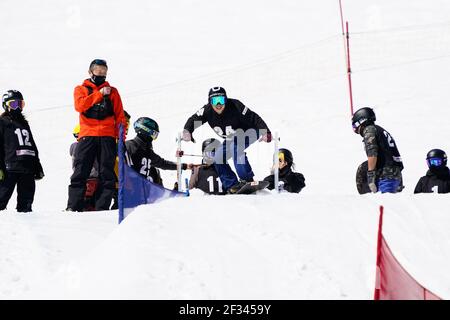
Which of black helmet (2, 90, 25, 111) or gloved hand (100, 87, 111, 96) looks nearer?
gloved hand (100, 87, 111, 96)

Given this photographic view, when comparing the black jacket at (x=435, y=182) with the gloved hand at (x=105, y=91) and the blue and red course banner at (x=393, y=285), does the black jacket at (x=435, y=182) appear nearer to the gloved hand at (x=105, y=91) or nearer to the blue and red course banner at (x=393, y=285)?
the gloved hand at (x=105, y=91)

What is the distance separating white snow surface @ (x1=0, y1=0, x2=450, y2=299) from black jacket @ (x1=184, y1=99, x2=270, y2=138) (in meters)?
0.92

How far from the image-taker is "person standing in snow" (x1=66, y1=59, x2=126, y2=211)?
32.3ft

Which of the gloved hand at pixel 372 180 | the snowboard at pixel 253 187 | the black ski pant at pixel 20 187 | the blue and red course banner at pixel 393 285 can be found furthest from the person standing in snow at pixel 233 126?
the blue and red course banner at pixel 393 285

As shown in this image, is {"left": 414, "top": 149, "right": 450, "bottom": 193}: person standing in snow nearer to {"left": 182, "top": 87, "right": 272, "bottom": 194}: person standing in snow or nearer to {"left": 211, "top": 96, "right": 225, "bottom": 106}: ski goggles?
{"left": 182, "top": 87, "right": 272, "bottom": 194}: person standing in snow

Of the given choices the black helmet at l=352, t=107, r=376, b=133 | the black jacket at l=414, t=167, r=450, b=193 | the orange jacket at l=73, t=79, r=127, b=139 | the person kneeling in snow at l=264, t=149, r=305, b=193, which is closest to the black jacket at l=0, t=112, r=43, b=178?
the orange jacket at l=73, t=79, r=127, b=139

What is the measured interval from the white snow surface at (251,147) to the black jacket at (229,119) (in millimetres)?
919

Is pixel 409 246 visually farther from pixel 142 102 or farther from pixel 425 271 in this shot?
pixel 142 102

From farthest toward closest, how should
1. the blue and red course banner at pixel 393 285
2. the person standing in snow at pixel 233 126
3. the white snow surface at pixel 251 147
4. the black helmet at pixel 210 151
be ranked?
the black helmet at pixel 210 151 → the person standing in snow at pixel 233 126 → the white snow surface at pixel 251 147 → the blue and red course banner at pixel 393 285

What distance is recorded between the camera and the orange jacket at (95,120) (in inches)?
386

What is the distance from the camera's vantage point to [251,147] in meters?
17.9

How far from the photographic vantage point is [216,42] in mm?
25469
